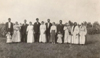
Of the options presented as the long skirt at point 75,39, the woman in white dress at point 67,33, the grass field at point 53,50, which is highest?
the woman in white dress at point 67,33

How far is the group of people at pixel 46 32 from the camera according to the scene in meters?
3.54

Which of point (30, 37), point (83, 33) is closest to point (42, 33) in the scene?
point (30, 37)

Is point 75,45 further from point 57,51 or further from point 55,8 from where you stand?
point 55,8

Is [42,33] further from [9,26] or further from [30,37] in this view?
[9,26]

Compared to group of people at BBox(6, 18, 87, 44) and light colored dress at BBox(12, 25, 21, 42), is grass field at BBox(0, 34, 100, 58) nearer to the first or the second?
group of people at BBox(6, 18, 87, 44)

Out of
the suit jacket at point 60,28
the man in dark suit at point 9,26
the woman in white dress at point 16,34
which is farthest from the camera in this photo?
the woman in white dress at point 16,34

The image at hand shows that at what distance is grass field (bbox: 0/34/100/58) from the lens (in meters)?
3.26

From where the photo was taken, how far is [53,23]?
3.55 meters

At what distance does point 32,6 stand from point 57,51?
0.86 m

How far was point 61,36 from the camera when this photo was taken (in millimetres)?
3713

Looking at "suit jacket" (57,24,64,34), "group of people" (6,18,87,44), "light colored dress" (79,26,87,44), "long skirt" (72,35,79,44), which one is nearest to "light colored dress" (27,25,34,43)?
"group of people" (6,18,87,44)

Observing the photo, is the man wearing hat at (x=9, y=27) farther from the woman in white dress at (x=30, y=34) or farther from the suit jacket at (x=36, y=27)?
the suit jacket at (x=36, y=27)

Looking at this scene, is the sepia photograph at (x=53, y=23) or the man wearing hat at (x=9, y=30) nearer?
the sepia photograph at (x=53, y=23)

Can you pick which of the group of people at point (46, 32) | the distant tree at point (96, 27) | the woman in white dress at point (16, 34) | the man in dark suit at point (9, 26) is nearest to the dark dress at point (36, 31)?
the group of people at point (46, 32)
